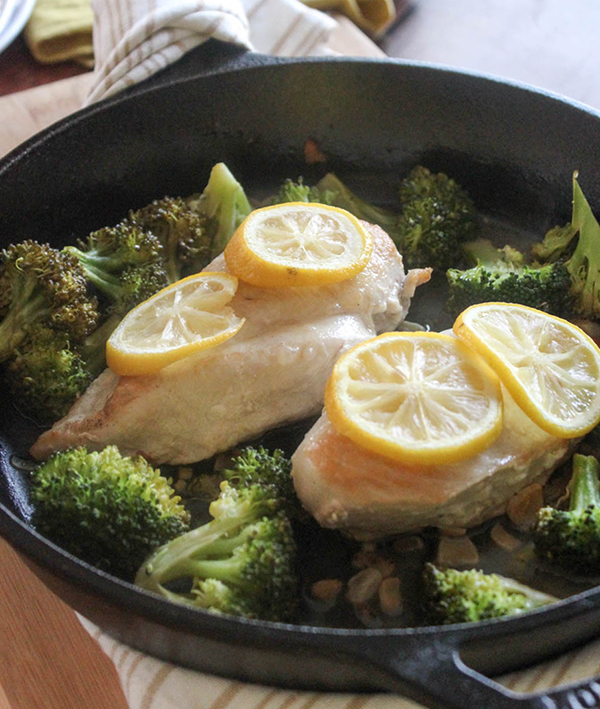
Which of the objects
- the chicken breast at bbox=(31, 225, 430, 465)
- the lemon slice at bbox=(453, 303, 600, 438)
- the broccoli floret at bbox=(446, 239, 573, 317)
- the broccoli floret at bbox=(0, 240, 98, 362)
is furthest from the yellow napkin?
the lemon slice at bbox=(453, 303, 600, 438)

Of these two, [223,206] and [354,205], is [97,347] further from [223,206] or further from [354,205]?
[354,205]

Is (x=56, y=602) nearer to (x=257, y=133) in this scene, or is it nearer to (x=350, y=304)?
(x=350, y=304)

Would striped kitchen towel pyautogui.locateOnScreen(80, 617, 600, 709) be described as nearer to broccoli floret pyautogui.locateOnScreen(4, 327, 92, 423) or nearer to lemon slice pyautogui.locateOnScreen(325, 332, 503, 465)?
lemon slice pyautogui.locateOnScreen(325, 332, 503, 465)

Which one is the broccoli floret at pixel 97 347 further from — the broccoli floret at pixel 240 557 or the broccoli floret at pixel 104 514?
the broccoli floret at pixel 240 557

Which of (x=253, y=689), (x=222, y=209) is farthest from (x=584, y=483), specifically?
(x=222, y=209)

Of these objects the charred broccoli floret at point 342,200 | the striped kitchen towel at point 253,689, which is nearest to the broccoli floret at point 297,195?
the charred broccoli floret at point 342,200

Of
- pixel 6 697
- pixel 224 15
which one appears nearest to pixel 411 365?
pixel 6 697
